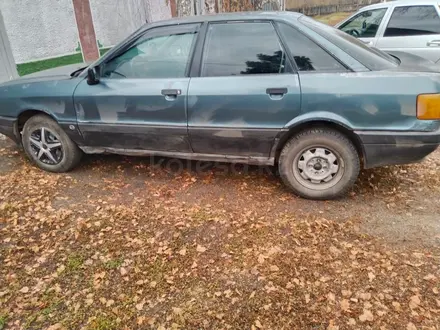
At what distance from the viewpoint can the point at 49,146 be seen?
385 cm

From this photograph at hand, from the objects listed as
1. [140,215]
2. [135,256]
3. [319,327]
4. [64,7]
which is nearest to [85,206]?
[140,215]

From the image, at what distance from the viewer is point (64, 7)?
6848 mm

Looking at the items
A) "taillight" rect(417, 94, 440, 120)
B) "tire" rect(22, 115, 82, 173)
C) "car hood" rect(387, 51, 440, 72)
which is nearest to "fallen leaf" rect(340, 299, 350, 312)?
"taillight" rect(417, 94, 440, 120)

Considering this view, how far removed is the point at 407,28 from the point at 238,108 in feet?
14.9

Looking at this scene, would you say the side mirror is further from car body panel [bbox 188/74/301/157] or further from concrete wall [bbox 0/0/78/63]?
concrete wall [bbox 0/0/78/63]

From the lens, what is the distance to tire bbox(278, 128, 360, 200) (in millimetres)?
3000

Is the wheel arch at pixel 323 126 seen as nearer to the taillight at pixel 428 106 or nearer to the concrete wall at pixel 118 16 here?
the taillight at pixel 428 106

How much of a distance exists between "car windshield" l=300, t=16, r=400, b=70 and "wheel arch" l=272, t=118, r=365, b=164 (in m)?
0.56

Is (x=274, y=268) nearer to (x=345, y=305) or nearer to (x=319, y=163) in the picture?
(x=345, y=305)

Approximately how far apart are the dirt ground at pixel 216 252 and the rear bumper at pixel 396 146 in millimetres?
501

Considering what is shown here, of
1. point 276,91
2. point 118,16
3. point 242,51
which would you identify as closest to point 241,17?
point 242,51

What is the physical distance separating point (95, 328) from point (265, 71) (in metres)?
2.44

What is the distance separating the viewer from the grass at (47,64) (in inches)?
252

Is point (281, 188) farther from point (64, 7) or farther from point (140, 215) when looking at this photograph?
point (64, 7)
